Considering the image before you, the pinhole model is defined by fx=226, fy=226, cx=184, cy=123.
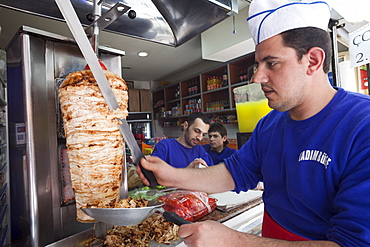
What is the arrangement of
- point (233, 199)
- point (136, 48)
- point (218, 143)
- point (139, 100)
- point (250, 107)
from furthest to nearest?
point (139, 100) → point (136, 48) → point (218, 143) → point (250, 107) → point (233, 199)

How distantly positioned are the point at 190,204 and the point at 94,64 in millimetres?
784

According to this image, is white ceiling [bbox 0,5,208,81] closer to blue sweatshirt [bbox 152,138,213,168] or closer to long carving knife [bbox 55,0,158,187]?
blue sweatshirt [bbox 152,138,213,168]

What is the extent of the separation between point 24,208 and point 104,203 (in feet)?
1.37

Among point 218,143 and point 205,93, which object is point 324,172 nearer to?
point 218,143

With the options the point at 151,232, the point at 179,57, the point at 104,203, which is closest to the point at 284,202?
the point at 151,232

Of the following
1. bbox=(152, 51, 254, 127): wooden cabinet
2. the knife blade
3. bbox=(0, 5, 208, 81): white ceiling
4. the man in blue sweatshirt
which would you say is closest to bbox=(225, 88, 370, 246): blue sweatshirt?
the man in blue sweatshirt

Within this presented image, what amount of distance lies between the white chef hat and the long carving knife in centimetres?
59

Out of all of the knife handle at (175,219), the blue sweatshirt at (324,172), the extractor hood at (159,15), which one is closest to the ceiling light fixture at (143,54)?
the extractor hood at (159,15)

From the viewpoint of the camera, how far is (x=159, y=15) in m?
1.17

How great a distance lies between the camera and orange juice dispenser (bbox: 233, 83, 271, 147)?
2.46 meters

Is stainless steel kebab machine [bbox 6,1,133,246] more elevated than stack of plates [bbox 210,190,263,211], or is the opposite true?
stainless steel kebab machine [bbox 6,1,133,246]

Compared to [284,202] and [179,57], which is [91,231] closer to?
[284,202]

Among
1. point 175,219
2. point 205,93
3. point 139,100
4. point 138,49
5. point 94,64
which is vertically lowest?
point 175,219

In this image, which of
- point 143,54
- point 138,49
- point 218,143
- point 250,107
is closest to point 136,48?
point 138,49
